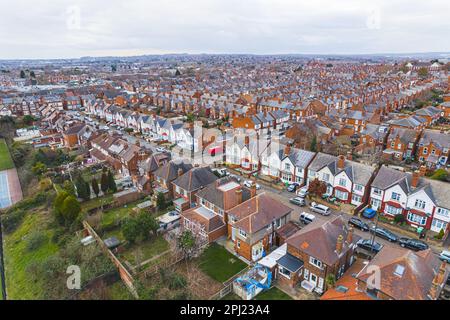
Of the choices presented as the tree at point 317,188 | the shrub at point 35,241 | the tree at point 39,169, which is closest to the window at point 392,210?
the tree at point 317,188

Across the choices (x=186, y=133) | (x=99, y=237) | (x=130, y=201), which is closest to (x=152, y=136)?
(x=186, y=133)

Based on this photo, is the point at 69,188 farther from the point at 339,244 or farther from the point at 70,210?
the point at 339,244

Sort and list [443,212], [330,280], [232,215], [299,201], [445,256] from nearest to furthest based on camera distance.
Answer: [330,280]
[445,256]
[232,215]
[443,212]
[299,201]

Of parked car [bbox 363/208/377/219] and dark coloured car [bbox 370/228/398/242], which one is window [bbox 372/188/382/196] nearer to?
parked car [bbox 363/208/377/219]

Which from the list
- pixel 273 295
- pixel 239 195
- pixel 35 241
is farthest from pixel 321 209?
pixel 35 241

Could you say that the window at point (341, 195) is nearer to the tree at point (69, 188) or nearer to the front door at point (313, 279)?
the front door at point (313, 279)

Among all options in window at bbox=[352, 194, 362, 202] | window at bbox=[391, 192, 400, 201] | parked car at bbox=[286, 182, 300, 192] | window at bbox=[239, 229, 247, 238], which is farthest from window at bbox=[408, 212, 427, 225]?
window at bbox=[239, 229, 247, 238]
